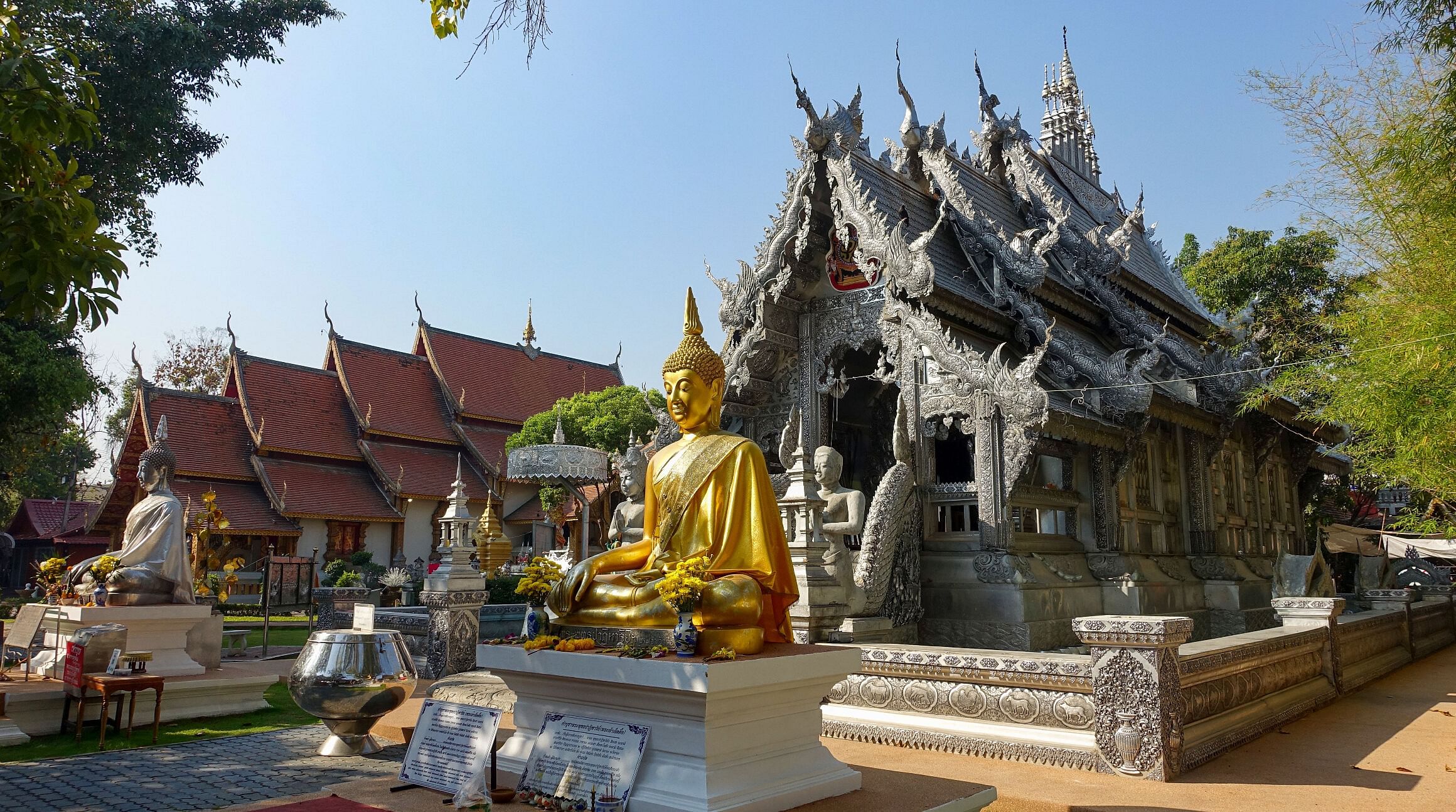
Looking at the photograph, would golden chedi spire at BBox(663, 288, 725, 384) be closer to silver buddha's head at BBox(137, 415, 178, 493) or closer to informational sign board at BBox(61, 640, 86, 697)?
informational sign board at BBox(61, 640, 86, 697)

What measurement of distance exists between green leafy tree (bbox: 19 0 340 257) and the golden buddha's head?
1728 cm

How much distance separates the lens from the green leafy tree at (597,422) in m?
24.5

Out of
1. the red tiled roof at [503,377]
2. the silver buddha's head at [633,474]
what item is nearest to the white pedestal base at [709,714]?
the silver buddha's head at [633,474]

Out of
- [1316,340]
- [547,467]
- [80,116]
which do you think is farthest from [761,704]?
[1316,340]

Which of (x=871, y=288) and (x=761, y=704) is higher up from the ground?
(x=871, y=288)

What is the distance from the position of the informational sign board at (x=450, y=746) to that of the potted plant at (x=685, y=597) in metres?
0.75

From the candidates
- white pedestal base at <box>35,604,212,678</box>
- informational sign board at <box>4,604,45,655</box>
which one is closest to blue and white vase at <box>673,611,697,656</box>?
white pedestal base at <box>35,604,212,678</box>

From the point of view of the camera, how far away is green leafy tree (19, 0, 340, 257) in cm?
1798

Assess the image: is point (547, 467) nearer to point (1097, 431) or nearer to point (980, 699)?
point (1097, 431)

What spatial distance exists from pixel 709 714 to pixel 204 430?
23510 mm

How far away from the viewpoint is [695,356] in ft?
14.0

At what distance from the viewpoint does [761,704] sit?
136 inches

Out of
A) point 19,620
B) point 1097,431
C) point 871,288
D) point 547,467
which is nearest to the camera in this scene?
point 19,620

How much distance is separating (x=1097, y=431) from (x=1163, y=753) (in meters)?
5.08
